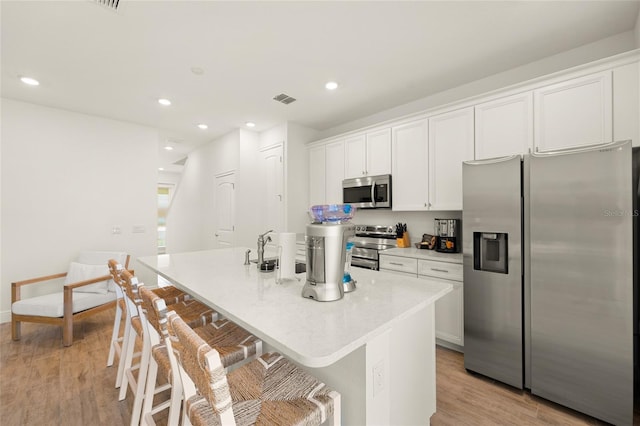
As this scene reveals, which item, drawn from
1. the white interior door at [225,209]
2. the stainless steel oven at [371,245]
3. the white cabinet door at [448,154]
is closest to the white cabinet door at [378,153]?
the white cabinet door at [448,154]

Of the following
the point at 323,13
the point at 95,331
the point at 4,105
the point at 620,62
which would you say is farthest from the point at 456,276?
the point at 4,105

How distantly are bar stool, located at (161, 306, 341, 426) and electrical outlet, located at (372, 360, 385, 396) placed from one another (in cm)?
15

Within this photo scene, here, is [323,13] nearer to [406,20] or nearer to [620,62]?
[406,20]

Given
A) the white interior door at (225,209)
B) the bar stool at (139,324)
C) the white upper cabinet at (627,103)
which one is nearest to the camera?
the bar stool at (139,324)

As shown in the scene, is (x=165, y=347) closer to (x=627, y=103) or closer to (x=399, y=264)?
(x=399, y=264)

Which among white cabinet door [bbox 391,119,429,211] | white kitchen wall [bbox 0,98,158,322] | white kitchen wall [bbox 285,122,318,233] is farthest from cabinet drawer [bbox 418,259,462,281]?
white kitchen wall [bbox 0,98,158,322]

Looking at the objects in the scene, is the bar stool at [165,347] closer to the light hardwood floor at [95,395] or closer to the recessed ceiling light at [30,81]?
the light hardwood floor at [95,395]

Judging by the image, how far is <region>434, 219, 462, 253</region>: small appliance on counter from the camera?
9.81 feet

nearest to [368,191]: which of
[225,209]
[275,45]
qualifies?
[275,45]

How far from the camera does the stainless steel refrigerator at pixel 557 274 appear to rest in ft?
5.65

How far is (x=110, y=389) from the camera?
2146 millimetres

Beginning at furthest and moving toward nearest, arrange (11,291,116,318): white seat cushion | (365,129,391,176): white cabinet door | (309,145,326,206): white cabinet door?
(309,145,326,206): white cabinet door, (365,129,391,176): white cabinet door, (11,291,116,318): white seat cushion

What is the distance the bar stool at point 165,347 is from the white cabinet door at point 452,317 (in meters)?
1.99

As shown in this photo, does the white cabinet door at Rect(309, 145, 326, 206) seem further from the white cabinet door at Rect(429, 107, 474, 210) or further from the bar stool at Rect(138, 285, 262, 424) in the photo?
the bar stool at Rect(138, 285, 262, 424)
